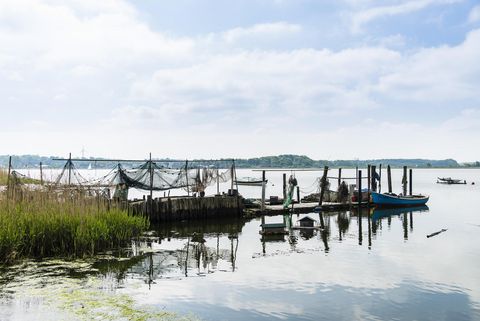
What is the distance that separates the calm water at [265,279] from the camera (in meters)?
11.1

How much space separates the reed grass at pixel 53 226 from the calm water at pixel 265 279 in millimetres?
718

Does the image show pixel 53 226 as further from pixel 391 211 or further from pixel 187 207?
pixel 391 211

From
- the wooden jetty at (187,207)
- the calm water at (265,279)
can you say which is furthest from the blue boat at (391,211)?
the calm water at (265,279)

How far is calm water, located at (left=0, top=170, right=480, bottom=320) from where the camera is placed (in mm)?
11078

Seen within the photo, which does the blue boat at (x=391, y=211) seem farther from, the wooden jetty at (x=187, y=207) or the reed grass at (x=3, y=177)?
the reed grass at (x=3, y=177)

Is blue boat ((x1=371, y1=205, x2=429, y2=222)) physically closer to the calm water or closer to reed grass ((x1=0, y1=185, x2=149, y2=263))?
the calm water

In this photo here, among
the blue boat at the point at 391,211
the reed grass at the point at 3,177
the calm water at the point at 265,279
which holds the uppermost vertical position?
the reed grass at the point at 3,177

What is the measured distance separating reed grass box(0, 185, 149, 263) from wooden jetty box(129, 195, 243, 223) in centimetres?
674

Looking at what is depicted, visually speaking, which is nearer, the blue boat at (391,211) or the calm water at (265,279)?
the calm water at (265,279)

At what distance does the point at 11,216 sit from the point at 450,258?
16.6m

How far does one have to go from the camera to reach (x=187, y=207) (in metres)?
27.6

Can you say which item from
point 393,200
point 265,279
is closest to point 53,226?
point 265,279

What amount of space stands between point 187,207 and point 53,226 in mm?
13110

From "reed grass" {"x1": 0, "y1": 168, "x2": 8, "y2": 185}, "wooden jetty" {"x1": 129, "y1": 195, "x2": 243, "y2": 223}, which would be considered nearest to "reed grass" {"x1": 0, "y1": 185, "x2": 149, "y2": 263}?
"wooden jetty" {"x1": 129, "y1": 195, "x2": 243, "y2": 223}
